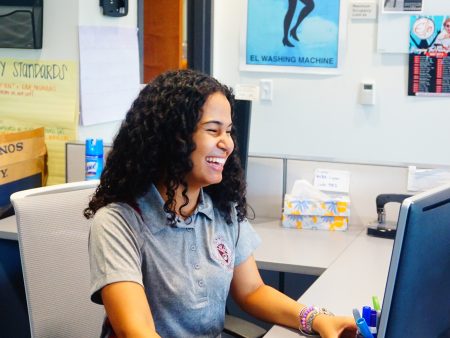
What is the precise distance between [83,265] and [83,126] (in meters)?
1.25

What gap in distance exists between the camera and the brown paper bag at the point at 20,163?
2719 millimetres

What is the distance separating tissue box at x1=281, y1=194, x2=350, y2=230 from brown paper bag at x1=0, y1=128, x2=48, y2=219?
40.6 inches

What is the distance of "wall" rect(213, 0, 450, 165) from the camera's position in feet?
12.8

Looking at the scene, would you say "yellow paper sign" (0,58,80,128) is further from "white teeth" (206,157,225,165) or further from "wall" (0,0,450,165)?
"white teeth" (206,157,225,165)

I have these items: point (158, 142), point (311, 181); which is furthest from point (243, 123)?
point (158, 142)

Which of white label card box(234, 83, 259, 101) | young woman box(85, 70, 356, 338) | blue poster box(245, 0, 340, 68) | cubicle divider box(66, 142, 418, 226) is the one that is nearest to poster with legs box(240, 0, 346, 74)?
blue poster box(245, 0, 340, 68)

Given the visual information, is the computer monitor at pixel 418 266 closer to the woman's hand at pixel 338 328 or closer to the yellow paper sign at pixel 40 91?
the woman's hand at pixel 338 328

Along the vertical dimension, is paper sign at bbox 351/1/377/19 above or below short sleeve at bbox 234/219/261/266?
above

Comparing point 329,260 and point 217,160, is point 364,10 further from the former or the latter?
point 217,160

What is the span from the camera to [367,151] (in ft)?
13.3

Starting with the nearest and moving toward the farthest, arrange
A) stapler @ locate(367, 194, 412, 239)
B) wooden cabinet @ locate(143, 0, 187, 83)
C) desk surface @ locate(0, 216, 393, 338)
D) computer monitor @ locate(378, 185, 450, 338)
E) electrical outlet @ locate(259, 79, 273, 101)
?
1. computer monitor @ locate(378, 185, 450, 338)
2. desk surface @ locate(0, 216, 393, 338)
3. stapler @ locate(367, 194, 412, 239)
4. electrical outlet @ locate(259, 79, 273, 101)
5. wooden cabinet @ locate(143, 0, 187, 83)

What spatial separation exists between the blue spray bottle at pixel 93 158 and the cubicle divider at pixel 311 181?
0.18 meters

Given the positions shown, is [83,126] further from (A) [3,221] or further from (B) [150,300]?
(B) [150,300]

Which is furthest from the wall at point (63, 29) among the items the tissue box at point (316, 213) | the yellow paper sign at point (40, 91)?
the tissue box at point (316, 213)
